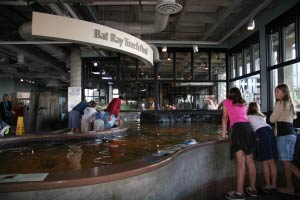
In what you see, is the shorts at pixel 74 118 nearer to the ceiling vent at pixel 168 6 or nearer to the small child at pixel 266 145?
the ceiling vent at pixel 168 6

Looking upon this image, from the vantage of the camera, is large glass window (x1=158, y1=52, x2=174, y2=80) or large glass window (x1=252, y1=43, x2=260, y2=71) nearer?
large glass window (x1=252, y1=43, x2=260, y2=71)

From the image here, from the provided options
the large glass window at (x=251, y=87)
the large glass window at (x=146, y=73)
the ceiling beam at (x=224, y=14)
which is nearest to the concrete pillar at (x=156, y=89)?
the large glass window at (x=146, y=73)

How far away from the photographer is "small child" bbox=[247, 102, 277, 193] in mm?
4059

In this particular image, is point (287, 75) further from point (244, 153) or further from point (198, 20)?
point (244, 153)

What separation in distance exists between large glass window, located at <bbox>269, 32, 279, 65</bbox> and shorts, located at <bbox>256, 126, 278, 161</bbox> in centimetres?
497

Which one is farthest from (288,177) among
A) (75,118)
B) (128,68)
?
(128,68)

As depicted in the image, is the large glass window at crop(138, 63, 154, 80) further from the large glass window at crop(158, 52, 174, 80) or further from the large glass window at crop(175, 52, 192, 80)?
the large glass window at crop(175, 52, 192, 80)

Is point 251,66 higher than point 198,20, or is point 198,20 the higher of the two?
point 198,20

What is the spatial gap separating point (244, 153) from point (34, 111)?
704cm

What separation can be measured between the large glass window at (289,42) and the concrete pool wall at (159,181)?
4388 millimetres

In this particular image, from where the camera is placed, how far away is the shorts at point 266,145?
4051 mm

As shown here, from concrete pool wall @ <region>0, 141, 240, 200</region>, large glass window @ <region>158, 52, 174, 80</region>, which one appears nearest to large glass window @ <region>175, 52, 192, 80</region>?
large glass window @ <region>158, 52, 174, 80</region>

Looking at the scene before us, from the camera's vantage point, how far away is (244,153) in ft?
12.6

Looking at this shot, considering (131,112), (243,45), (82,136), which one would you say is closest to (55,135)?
(82,136)
